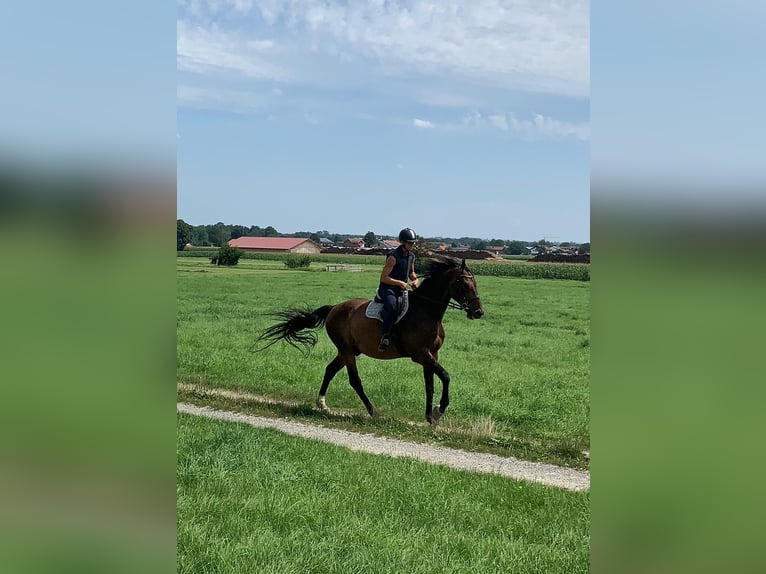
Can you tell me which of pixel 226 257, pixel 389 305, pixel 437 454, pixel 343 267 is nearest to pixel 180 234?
pixel 437 454

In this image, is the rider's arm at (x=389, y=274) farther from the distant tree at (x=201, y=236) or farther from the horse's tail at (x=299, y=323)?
the distant tree at (x=201, y=236)

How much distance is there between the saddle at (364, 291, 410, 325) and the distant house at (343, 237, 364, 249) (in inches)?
1122

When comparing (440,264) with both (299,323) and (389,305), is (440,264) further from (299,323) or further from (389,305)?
(299,323)

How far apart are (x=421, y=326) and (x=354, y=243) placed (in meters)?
32.5

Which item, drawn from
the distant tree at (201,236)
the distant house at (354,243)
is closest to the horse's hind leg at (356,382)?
the distant house at (354,243)

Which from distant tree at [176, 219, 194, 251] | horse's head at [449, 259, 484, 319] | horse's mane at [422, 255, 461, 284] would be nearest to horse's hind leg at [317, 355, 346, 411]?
horse's mane at [422, 255, 461, 284]

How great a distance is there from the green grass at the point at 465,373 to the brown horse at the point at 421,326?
745mm

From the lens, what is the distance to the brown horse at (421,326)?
9.88 meters
